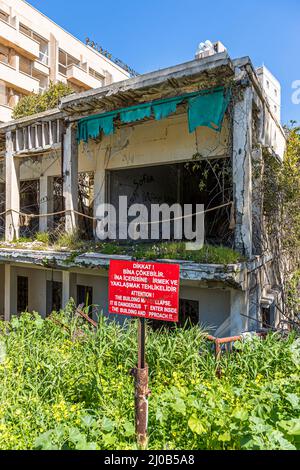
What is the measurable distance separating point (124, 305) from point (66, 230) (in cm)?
550

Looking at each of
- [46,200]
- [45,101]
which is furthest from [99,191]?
[45,101]

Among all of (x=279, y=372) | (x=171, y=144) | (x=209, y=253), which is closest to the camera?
(x=279, y=372)

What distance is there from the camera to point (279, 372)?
4.01 metres

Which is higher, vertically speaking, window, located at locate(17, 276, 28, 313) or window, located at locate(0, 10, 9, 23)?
window, located at locate(0, 10, 9, 23)

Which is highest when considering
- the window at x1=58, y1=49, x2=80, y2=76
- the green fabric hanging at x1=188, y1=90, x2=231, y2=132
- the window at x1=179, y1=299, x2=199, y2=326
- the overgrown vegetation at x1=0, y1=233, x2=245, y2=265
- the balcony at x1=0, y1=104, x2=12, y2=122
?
the window at x1=58, y1=49, x2=80, y2=76

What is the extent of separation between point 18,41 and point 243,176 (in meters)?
22.4

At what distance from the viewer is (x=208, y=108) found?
6.55 meters

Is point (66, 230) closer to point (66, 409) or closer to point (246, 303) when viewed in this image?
point (246, 303)

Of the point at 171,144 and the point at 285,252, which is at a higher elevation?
the point at 171,144

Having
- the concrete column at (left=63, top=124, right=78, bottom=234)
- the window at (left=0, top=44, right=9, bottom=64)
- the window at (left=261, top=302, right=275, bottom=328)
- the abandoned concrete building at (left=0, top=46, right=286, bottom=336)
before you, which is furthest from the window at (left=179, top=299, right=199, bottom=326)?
the window at (left=0, top=44, right=9, bottom=64)

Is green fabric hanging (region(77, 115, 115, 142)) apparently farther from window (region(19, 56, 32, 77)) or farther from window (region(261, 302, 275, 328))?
window (region(19, 56, 32, 77))

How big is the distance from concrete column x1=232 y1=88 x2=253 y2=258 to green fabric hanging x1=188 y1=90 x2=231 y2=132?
288mm

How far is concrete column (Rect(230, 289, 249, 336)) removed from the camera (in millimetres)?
6383
